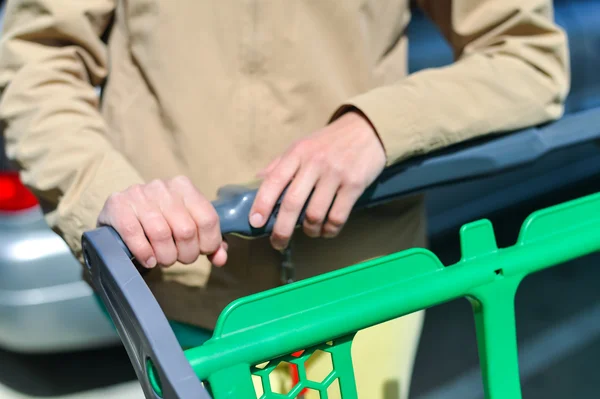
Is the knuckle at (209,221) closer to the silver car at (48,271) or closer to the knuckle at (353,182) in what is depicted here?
the knuckle at (353,182)

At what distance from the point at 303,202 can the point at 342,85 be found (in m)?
0.22

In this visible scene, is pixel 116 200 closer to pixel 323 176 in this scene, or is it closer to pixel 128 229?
pixel 128 229

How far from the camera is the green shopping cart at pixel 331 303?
19.3 inches

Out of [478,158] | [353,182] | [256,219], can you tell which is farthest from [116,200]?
[478,158]

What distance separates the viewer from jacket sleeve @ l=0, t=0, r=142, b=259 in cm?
70

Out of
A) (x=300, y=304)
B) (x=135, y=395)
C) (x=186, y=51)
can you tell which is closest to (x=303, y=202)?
(x=300, y=304)

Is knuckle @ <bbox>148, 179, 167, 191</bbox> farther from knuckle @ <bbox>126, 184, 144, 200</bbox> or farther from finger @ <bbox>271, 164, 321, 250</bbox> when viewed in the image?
finger @ <bbox>271, 164, 321, 250</bbox>

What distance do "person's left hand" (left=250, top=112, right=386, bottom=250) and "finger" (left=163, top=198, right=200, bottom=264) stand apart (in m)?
0.07

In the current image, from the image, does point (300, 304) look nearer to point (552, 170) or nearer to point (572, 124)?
point (572, 124)

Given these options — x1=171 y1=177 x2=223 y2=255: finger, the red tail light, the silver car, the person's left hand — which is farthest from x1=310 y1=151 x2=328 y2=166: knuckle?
the red tail light

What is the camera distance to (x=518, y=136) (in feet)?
2.58

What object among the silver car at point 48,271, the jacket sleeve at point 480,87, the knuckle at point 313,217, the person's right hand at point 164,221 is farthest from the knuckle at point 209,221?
the silver car at point 48,271

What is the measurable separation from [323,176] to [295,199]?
41 mm

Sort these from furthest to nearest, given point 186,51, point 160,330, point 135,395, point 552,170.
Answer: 1. point 552,170
2. point 135,395
3. point 186,51
4. point 160,330
